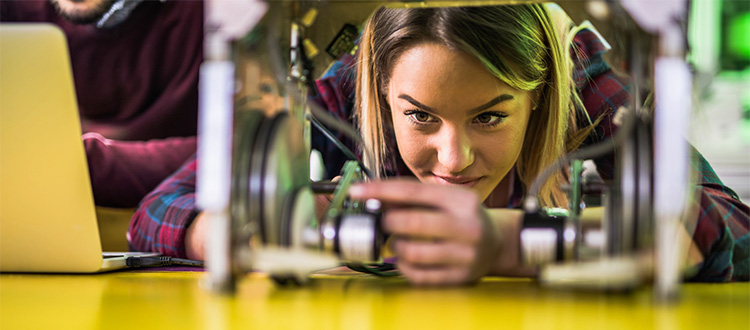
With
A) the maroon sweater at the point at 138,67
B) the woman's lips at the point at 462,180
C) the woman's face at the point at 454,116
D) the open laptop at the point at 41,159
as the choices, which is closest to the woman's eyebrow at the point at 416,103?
the woman's face at the point at 454,116

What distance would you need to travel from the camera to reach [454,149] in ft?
3.19

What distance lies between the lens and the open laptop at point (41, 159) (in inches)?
28.8

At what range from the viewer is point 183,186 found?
1.28 meters

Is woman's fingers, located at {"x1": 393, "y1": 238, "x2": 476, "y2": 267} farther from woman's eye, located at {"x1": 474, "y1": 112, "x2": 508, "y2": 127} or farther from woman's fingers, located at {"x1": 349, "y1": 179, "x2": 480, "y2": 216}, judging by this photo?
woman's eye, located at {"x1": 474, "y1": 112, "x2": 508, "y2": 127}

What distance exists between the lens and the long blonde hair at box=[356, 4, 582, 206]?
0.92 metres

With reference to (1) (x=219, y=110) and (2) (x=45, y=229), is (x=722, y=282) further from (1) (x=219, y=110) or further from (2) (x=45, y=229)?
(2) (x=45, y=229)

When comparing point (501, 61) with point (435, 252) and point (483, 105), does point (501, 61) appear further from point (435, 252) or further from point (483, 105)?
point (435, 252)

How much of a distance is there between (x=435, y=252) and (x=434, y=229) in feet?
0.08

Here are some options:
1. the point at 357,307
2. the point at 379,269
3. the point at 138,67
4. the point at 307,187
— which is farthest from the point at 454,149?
the point at 138,67

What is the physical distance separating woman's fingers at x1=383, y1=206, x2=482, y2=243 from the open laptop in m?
0.39

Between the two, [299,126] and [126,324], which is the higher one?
[299,126]

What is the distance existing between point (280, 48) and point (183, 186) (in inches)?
26.6

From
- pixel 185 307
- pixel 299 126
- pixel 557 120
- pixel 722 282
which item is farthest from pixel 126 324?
pixel 557 120

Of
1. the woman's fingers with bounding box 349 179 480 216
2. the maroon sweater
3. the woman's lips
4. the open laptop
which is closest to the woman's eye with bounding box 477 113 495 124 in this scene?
the woman's lips
